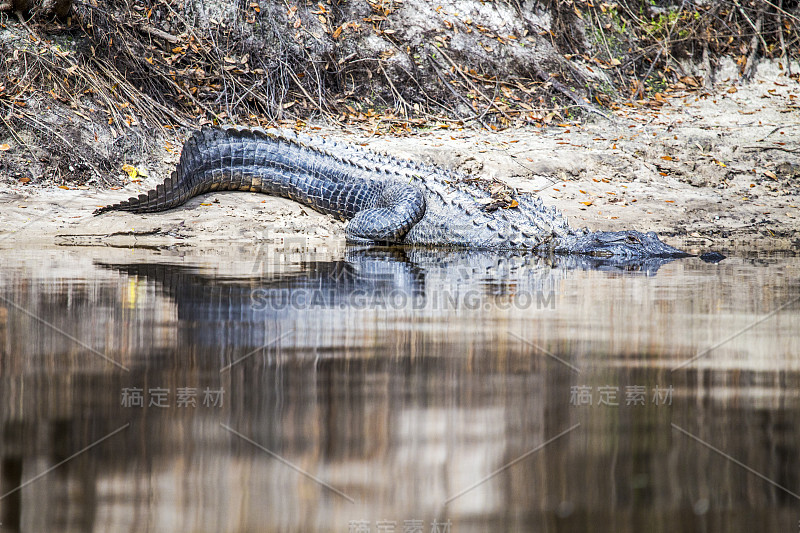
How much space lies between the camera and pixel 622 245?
567cm

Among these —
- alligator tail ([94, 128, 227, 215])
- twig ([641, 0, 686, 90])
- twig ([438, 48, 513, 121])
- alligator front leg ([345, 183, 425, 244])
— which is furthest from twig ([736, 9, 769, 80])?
alligator tail ([94, 128, 227, 215])

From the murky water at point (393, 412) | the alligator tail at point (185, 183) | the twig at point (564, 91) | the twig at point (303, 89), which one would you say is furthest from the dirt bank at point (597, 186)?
the murky water at point (393, 412)

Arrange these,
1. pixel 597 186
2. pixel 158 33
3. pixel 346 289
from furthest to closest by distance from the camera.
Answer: pixel 158 33 < pixel 597 186 < pixel 346 289

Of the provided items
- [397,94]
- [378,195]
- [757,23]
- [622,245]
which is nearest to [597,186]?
[622,245]

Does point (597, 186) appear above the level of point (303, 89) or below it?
below

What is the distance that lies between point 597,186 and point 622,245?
2312 mm

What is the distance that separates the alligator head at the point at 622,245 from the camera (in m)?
5.55

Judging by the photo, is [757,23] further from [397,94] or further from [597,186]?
[597,186]

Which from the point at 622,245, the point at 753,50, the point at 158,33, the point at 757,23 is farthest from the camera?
the point at 757,23

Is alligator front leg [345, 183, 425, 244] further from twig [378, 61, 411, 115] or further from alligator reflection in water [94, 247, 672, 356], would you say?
twig [378, 61, 411, 115]

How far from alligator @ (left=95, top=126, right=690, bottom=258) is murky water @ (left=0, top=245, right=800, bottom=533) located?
2779 millimetres

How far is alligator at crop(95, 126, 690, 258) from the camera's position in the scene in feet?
20.1

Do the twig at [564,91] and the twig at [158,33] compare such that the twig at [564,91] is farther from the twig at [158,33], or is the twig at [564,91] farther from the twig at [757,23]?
the twig at [158,33]

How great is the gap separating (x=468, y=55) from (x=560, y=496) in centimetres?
1151
